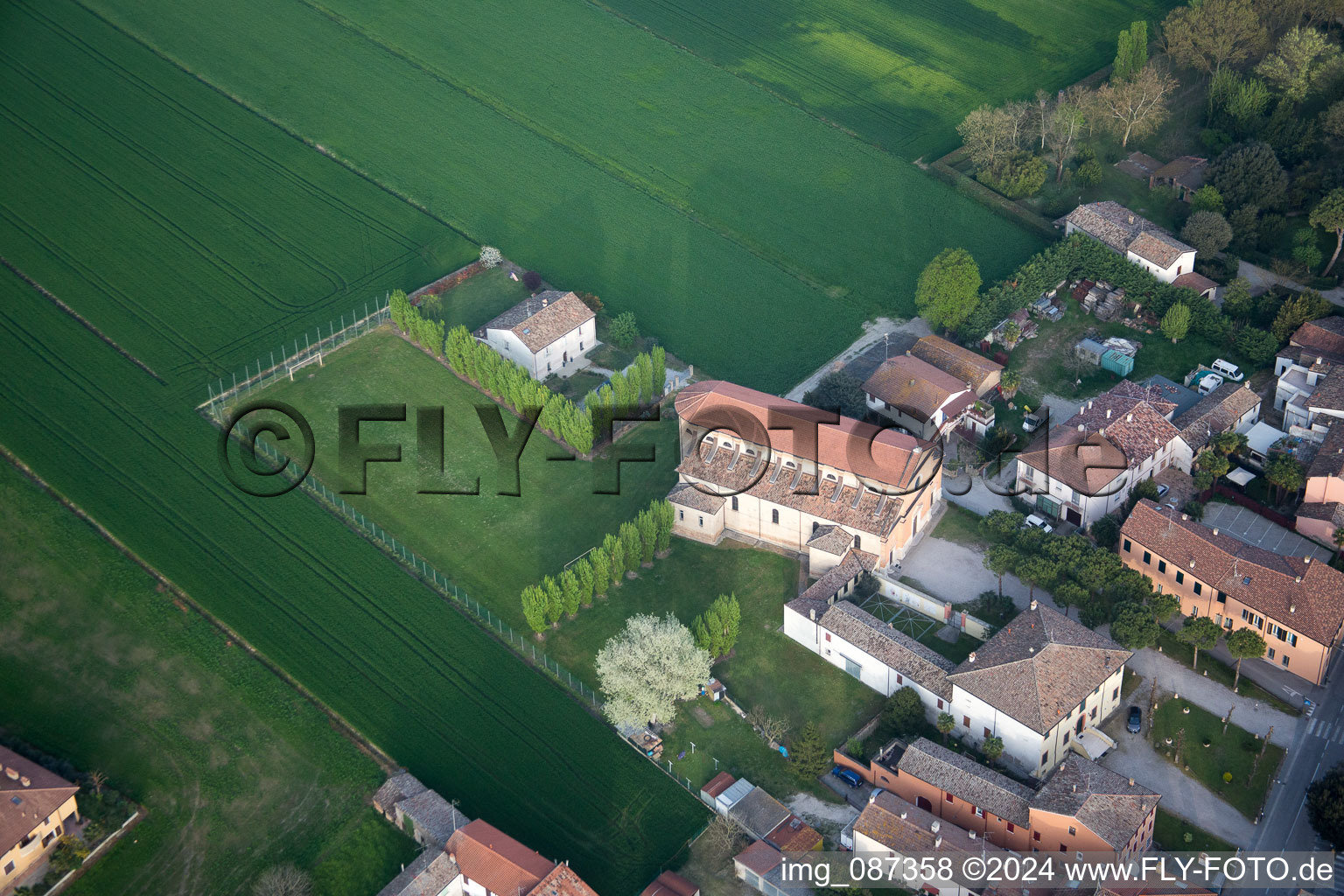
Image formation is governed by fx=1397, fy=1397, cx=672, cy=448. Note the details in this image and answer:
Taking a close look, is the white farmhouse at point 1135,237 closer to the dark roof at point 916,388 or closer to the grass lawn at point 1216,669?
the dark roof at point 916,388

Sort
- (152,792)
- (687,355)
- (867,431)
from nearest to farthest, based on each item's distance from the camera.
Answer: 1. (152,792)
2. (867,431)
3. (687,355)

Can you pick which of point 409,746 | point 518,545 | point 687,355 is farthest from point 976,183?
point 409,746

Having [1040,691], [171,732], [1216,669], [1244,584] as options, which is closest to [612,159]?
[171,732]

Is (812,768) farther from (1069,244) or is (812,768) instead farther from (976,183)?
(976,183)

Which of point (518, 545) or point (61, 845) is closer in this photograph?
point (61, 845)

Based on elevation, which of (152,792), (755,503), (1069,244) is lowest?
(152,792)

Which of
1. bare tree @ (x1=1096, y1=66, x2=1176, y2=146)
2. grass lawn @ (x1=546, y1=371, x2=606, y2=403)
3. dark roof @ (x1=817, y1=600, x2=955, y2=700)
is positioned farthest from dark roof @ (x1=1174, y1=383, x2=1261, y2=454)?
grass lawn @ (x1=546, y1=371, x2=606, y2=403)
